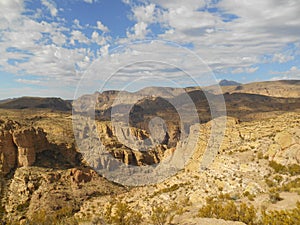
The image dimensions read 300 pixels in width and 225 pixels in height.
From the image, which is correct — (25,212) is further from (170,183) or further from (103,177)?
(170,183)

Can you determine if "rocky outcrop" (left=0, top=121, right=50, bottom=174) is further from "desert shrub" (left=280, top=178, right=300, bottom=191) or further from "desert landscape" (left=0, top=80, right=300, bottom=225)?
"desert shrub" (left=280, top=178, right=300, bottom=191)

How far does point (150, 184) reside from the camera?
3722cm

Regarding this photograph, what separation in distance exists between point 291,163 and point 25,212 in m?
29.7

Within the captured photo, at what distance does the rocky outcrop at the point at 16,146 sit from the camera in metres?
42.0

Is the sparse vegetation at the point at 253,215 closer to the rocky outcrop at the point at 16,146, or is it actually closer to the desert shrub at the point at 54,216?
the desert shrub at the point at 54,216

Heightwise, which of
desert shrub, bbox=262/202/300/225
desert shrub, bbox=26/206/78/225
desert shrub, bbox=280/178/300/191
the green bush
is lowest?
desert shrub, bbox=26/206/78/225

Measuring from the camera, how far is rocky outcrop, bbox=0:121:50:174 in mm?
41969

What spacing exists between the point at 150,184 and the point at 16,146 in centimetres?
2232

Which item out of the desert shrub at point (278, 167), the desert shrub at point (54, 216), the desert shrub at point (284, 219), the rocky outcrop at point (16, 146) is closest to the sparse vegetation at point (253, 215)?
the desert shrub at point (284, 219)

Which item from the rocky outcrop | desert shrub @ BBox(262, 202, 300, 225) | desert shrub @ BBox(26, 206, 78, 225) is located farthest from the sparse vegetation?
the rocky outcrop

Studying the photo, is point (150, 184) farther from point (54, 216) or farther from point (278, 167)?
point (278, 167)

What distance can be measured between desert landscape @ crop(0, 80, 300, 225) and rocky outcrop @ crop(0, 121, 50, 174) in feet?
0.46

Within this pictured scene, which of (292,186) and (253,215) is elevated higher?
(292,186)

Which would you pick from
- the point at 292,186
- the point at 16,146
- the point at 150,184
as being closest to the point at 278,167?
the point at 292,186
